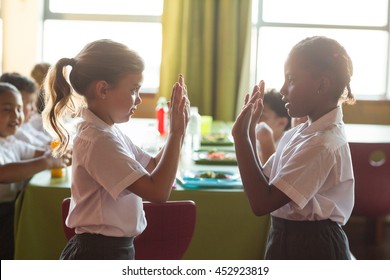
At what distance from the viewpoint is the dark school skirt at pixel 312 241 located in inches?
50.2

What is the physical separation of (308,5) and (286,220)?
3.66 metres

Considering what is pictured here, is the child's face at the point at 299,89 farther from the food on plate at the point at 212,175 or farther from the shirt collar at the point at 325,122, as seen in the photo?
the food on plate at the point at 212,175

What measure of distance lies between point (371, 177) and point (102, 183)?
1759 mm


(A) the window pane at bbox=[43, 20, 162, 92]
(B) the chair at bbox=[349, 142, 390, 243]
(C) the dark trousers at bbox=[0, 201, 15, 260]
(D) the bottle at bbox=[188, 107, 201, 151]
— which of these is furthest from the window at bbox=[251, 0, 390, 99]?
(C) the dark trousers at bbox=[0, 201, 15, 260]

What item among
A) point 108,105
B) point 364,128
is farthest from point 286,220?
point 364,128

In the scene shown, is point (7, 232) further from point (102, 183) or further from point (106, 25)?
point (106, 25)

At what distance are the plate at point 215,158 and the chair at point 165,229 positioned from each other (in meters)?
0.96

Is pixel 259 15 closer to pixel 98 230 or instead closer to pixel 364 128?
pixel 364 128

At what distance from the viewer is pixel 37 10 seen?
4.46 meters

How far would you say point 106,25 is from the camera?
4680 mm

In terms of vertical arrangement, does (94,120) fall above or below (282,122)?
above

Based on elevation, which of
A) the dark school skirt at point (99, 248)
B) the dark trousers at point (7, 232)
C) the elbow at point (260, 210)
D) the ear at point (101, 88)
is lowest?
the dark trousers at point (7, 232)

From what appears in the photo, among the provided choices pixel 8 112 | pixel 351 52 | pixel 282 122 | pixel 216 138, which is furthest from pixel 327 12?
pixel 8 112

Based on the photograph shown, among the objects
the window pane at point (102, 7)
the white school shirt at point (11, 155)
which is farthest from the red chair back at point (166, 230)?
the window pane at point (102, 7)
